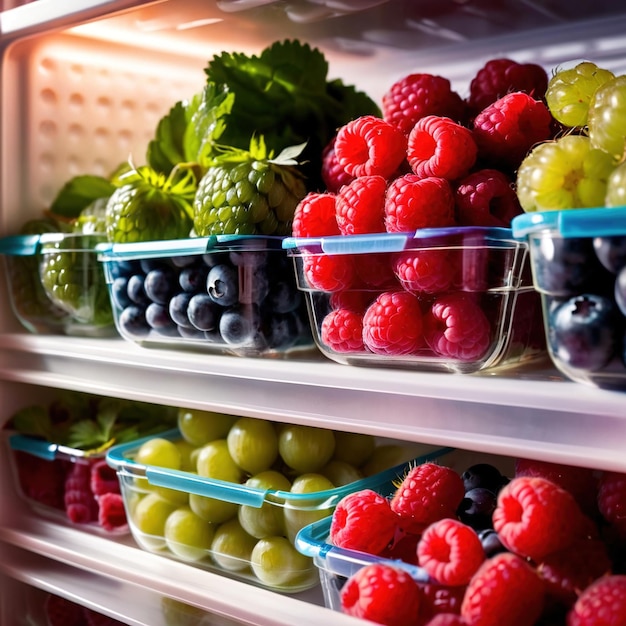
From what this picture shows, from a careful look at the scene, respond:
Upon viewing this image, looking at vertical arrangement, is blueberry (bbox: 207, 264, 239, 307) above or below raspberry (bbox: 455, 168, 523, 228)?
below

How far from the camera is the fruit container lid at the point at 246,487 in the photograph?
37.9 inches

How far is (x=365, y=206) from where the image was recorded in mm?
856

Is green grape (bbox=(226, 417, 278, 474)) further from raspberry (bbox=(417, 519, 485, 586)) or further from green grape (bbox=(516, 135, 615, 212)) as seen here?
green grape (bbox=(516, 135, 615, 212))

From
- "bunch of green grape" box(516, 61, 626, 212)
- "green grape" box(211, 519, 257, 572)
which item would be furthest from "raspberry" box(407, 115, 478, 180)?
"green grape" box(211, 519, 257, 572)

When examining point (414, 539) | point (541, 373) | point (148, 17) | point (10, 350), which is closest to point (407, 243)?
point (541, 373)

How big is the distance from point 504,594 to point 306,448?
1.32ft

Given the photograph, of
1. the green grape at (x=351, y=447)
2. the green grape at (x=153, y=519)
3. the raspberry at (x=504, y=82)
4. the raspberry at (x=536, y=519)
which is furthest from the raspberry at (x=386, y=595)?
the raspberry at (x=504, y=82)

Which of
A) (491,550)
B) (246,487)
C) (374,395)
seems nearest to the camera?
(491,550)

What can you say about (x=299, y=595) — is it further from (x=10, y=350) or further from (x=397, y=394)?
(x=10, y=350)

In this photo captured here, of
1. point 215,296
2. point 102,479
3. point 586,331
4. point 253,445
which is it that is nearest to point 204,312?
point 215,296

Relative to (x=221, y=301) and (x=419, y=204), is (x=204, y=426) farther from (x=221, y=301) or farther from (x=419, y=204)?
(x=419, y=204)

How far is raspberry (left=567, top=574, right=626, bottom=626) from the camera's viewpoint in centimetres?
67

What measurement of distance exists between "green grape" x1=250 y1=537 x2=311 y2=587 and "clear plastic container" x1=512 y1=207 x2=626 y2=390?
1.47 feet

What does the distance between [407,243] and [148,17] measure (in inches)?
24.1
